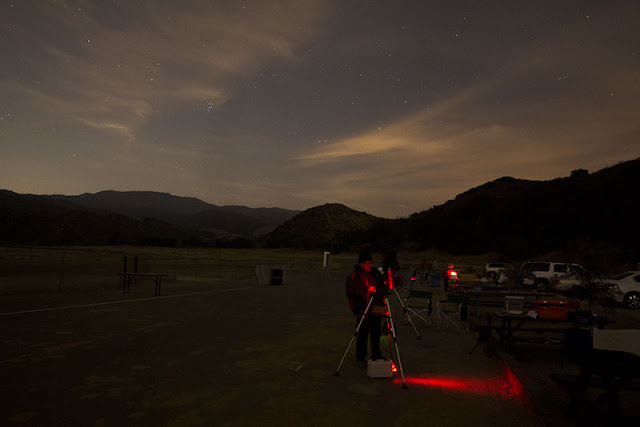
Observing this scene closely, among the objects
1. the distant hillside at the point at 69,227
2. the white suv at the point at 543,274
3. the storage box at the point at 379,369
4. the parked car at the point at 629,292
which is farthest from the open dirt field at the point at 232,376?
the distant hillside at the point at 69,227

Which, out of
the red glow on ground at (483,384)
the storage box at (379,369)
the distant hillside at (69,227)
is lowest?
the red glow on ground at (483,384)

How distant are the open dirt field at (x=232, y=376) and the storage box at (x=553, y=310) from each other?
4.80ft

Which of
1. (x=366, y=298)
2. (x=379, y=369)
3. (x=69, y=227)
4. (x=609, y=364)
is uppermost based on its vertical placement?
(x=69, y=227)

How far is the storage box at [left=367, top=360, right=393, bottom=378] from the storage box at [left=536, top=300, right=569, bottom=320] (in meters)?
3.85

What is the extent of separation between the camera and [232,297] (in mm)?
17688

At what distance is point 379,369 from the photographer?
6.57 metres

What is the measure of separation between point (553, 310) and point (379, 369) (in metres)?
4.26

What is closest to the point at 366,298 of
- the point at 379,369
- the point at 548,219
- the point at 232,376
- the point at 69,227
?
the point at 379,369

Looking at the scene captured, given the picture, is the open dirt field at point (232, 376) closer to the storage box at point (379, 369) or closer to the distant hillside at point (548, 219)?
the storage box at point (379, 369)

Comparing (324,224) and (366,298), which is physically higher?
(324,224)

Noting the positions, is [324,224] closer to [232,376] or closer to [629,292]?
[629,292]

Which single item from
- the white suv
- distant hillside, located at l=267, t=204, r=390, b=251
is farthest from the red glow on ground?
distant hillside, located at l=267, t=204, r=390, b=251

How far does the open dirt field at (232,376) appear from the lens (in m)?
4.95

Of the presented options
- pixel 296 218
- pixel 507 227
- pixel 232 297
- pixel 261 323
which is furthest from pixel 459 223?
pixel 296 218
